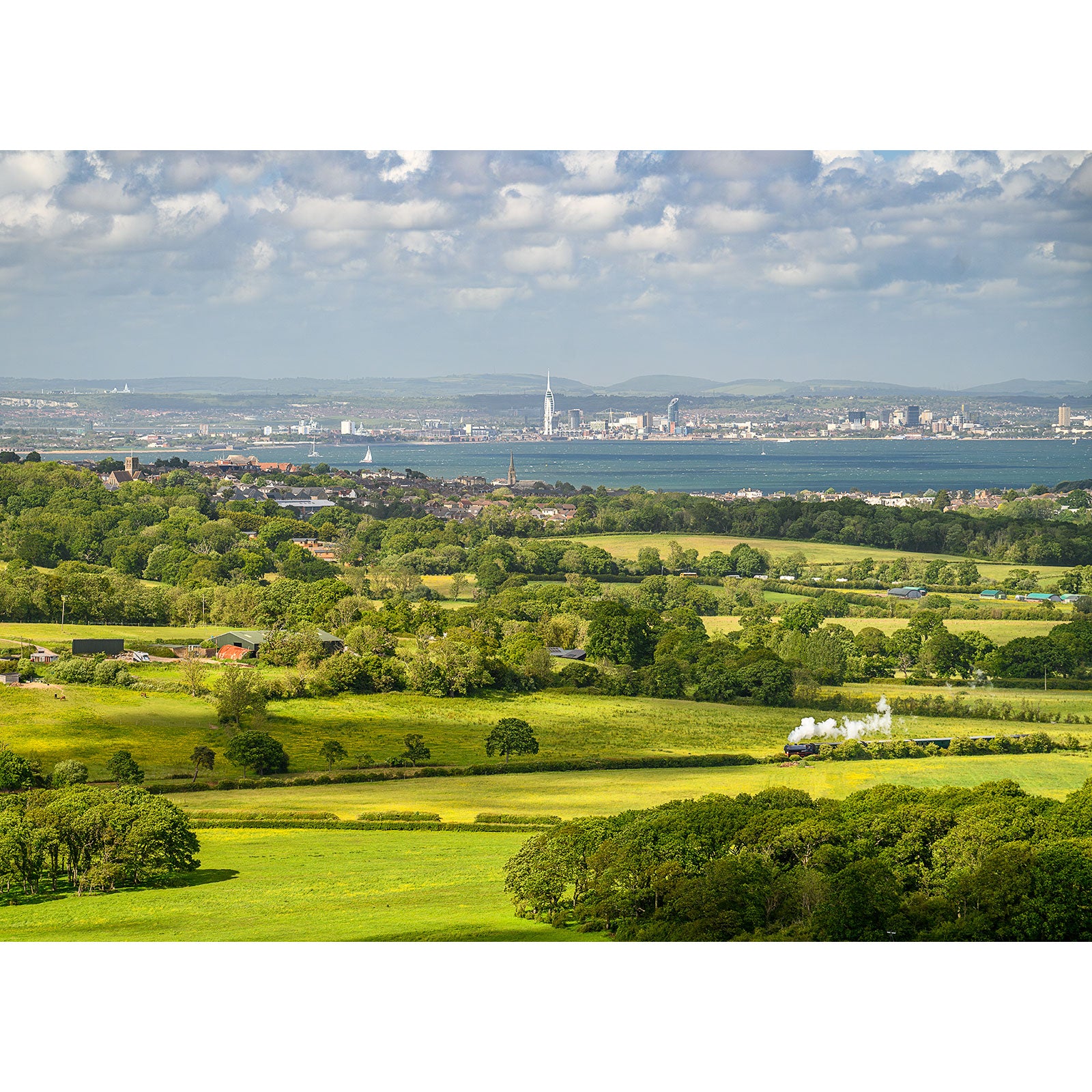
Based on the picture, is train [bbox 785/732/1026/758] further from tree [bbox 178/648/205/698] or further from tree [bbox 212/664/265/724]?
tree [bbox 178/648/205/698]

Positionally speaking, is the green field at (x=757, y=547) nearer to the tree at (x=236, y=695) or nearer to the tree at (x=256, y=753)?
the tree at (x=236, y=695)

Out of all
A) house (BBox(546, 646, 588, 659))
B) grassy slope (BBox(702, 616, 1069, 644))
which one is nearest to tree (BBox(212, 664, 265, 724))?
house (BBox(546, 646, 588, 659))

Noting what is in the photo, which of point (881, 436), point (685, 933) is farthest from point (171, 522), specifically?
point (881, 436)

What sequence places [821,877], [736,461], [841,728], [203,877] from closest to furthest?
[821,877]
[203,877]
[841,728]
[736,461]

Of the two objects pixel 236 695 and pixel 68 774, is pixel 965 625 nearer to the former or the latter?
pixel 236 695

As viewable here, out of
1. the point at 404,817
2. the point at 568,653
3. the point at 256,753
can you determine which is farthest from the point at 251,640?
the point at 568,653
